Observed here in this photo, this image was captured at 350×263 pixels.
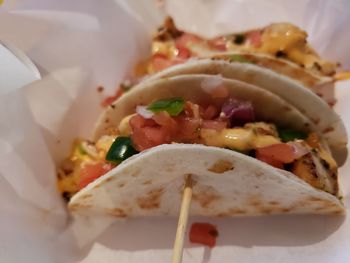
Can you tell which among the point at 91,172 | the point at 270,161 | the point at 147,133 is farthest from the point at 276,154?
the point at 91,172

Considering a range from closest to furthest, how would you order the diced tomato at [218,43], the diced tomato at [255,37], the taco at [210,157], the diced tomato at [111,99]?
the taco at [210,157], the diced tomato at [255,37], the diced tomato at [218,43], the diced tomato at [111,99]

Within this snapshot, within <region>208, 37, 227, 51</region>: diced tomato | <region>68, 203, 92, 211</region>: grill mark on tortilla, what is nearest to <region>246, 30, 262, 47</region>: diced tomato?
<region>208, 37, 227, 51</region>: diced tomato

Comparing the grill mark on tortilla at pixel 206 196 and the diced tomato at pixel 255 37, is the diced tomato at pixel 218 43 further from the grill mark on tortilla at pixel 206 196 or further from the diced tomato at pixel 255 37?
the grill mark on tortilla at pixel 206 196

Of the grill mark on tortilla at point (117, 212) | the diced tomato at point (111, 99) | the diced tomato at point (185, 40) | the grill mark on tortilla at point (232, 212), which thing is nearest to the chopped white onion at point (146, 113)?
the grill mark on tortilla at point (117, 212)

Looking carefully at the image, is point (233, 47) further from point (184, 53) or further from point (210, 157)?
point (210, 157)

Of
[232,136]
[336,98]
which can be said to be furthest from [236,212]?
[336,98]

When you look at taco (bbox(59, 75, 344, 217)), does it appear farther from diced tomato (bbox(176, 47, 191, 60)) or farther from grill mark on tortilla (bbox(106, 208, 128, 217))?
diced tomato (bbox(176, 47, 191, 60))

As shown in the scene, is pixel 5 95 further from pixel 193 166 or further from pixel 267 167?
pixel 267 167
